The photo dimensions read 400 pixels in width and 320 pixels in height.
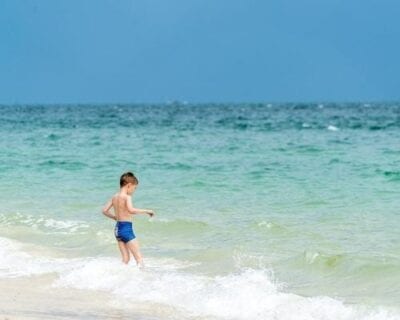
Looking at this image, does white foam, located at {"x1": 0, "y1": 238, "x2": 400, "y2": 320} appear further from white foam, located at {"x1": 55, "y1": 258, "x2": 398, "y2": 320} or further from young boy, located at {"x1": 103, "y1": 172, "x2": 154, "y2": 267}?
young boy, located at {"x1": 103, "y1": 172, "x2": 154, "y2": 267}

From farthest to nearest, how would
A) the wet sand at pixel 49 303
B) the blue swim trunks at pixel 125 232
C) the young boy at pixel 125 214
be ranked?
the blue swim trunks at pixel 125 232 → the young boy at pixel 125 214 → the wet sand at pixel 49 303

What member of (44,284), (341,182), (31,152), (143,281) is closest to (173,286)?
(143,281)

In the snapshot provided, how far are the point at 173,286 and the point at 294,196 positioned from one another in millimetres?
8840

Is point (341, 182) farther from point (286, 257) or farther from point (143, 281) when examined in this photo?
point (143, 281)

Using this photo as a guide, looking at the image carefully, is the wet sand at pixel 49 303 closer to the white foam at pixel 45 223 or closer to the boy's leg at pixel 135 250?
the boy's leg at pixel 135 250

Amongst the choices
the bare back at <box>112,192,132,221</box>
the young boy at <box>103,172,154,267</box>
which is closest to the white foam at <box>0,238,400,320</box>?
the young boy at <box>103,172,154,267</box>

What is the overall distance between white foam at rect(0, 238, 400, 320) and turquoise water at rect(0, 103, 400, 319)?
2 cm

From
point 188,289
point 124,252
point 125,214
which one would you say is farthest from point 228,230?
point 188,289

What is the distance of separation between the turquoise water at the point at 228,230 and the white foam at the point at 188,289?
19 mm

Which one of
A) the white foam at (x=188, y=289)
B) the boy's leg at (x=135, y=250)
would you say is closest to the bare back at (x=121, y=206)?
the boy's leg at (x=135, y=250)

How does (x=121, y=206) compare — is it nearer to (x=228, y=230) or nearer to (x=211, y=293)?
(x=211, y=293)

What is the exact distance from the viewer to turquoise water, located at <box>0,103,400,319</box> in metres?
9.80

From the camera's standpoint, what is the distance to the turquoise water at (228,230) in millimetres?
9805

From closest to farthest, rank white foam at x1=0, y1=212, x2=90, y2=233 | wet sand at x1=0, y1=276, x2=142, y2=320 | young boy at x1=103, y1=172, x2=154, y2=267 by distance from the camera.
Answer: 1. wet sand at x1=0, y1=276, x2=142, y2=320
2. young boy at x1=103, y1=172, x2=154, y2=267
3. white foam at x1=0, y1=212, x2=90, y2=233
